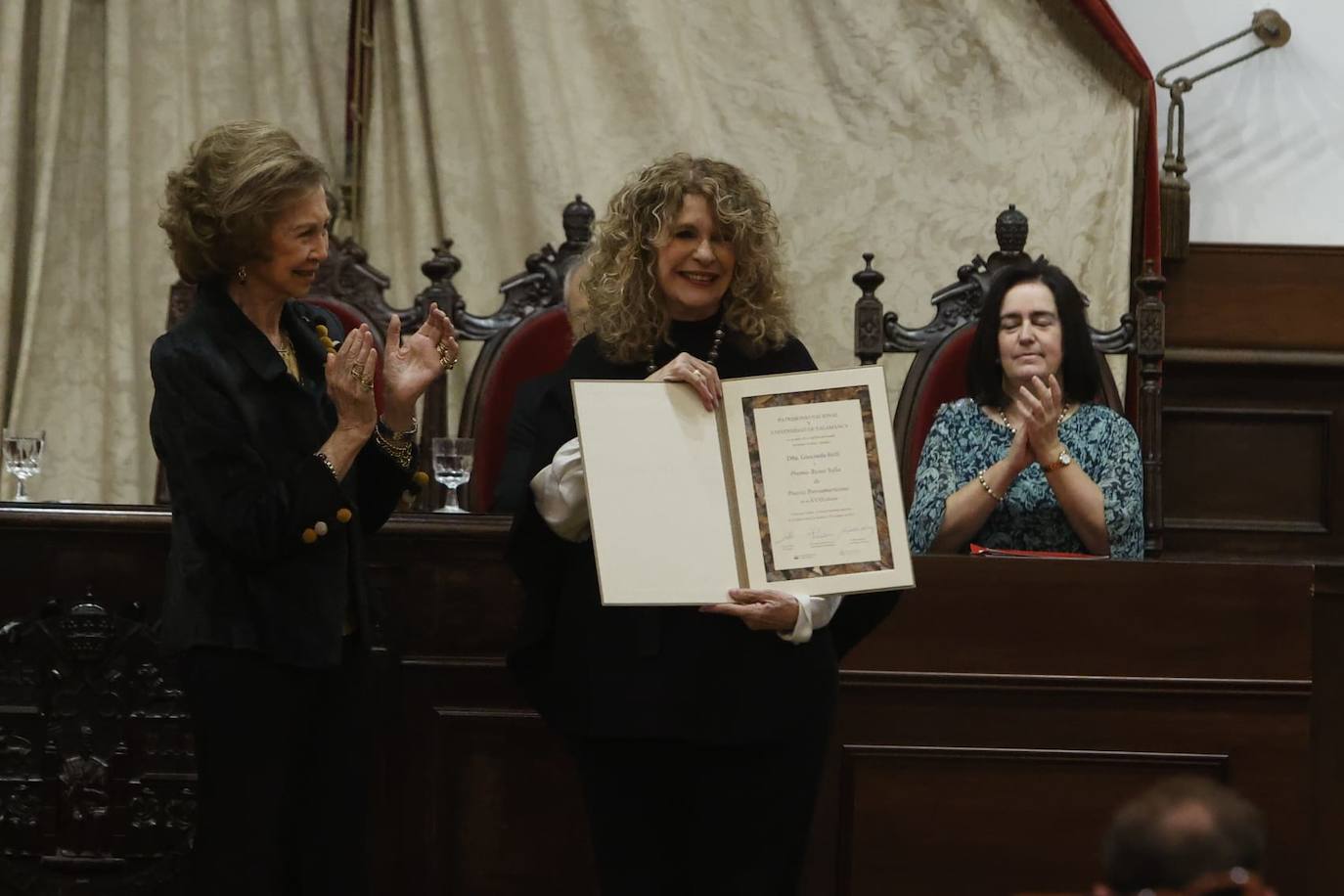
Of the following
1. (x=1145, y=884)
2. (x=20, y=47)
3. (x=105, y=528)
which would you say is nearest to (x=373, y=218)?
(x=20, y=47)

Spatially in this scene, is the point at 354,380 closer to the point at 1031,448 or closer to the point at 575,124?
the point at 1031,448

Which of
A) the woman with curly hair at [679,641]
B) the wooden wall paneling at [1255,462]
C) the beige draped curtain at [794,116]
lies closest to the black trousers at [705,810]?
the woman with curly hair at [679,641]

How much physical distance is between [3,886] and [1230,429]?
10.9 ft

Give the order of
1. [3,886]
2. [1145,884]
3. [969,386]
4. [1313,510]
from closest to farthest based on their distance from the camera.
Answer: [1145,884] → [3,886] → [969,386] → [1313,510]

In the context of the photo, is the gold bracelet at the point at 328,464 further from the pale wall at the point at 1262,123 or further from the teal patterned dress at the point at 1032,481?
the pale wall at the point at 1262,123

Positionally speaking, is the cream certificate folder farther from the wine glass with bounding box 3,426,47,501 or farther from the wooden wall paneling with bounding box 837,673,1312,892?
the wine glass with bounding box 3,426,47,501

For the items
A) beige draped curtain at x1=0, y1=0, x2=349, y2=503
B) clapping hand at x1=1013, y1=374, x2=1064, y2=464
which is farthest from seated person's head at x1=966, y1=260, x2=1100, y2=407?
beige draped curtain at x1=0, y1=0, x2=349, y2=503

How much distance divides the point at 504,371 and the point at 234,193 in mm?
1874

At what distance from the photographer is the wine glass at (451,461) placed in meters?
3.20

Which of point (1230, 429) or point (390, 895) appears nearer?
point (390, 895)

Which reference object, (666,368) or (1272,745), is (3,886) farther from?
(1272,745)

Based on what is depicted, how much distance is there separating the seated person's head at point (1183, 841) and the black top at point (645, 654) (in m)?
0.98

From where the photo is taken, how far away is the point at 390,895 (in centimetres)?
279

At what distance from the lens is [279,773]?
200 cm
